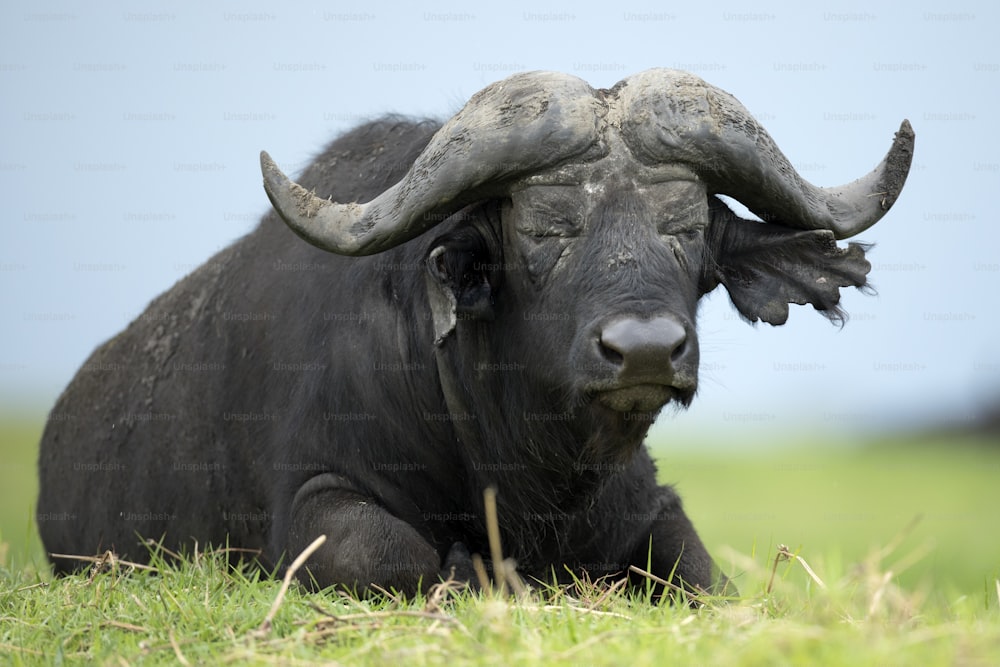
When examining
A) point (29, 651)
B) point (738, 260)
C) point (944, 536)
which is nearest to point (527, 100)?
point (738, 260)

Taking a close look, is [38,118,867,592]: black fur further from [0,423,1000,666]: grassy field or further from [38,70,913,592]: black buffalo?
[0,423,1000,666]: grassy field

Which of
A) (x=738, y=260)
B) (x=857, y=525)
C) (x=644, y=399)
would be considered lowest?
(x=857, y=525)

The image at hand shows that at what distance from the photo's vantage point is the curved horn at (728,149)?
21.1ft

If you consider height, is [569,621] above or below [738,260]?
below

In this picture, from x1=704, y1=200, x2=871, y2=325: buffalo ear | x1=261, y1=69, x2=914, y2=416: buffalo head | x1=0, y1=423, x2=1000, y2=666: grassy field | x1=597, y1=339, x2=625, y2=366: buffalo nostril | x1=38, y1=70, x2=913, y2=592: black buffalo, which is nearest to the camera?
x1=0, y1=423, x2=1000, y2=666: grassy field

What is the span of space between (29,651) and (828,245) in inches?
174

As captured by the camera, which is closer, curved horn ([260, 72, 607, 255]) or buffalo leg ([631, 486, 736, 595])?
curved horn ([260, 72, 607, 255])

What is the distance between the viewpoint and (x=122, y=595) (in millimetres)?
6066

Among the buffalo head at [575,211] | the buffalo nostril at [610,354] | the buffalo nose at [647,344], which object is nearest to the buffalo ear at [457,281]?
the buffalo head at [575,211]

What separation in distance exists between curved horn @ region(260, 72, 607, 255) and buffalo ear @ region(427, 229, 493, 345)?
7.0 inches

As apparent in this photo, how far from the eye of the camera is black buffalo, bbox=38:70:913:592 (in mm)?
6273

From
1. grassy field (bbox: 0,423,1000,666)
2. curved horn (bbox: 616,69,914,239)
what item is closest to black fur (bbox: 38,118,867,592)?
curved horn (bbox: 616,69,914,239)

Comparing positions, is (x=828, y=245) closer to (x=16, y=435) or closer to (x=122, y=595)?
(x=122, y=595)

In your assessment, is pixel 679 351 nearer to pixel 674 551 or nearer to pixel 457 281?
pixel 457 281
